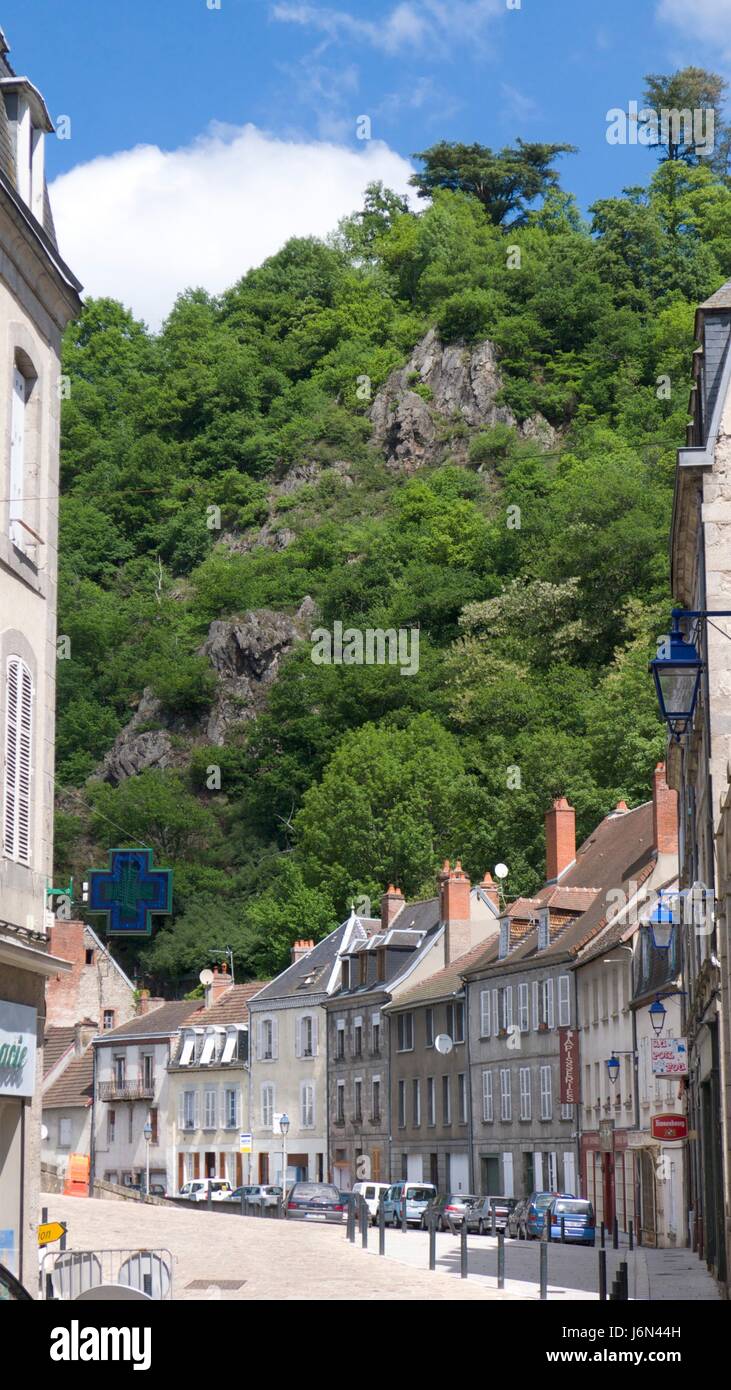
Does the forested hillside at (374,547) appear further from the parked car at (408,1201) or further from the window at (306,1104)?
the parked car at (408,1201)

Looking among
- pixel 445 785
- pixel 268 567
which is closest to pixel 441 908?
pixel 445 785

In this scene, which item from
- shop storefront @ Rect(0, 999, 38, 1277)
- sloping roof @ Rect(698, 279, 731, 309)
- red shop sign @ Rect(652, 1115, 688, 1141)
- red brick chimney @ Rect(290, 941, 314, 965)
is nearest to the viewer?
shop storefront @ Rect(0, 999, 38, 1277)

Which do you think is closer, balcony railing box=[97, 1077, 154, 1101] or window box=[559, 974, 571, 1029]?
window box=[559, 974, 571, 1029]

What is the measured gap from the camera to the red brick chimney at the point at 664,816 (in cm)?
4491

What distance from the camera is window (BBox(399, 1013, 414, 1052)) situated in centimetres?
5981

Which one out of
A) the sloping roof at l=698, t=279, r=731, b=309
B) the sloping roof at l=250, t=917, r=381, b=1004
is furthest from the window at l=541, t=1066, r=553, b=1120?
the sloping roof at l=698, t=279, r=731, b=309

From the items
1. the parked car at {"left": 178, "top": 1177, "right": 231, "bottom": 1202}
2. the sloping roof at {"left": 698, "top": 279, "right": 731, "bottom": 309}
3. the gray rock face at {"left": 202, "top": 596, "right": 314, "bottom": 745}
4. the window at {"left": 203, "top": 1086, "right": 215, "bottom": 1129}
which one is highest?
the gray rock face at {"left": 202, "top": 596, "right": 314, "bottom": 745}

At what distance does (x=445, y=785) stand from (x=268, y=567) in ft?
90.7

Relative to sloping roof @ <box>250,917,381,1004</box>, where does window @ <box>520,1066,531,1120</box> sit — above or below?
below

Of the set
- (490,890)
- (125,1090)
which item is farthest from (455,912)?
(125,1090)

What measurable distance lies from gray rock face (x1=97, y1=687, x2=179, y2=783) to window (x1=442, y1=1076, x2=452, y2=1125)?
40.7 meters

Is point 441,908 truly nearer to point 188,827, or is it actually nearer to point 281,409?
point 188,827

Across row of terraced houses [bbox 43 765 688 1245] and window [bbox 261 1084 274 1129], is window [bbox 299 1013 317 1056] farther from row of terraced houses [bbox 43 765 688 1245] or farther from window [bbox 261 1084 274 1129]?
window [bbox 261 1084 274 1129]

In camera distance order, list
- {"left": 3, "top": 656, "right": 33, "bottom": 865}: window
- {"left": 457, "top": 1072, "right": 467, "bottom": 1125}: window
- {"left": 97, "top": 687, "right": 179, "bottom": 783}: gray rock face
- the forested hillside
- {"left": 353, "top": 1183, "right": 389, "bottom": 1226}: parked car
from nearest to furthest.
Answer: {"left": 3, "top": 656, "right": 33, "bottom": 865}: window, {"left": 353, "top": 1183, "right": 389, "bottom": 1226}: parked car, {"left": 457, "top": 1072, "right": 467, "bottom": 1125}: window, the forested hillside, {"left": 97, "top": 687, "right": 179, "bottom": 783}: gray rock face
